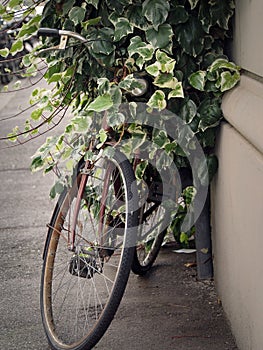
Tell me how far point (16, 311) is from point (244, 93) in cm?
183

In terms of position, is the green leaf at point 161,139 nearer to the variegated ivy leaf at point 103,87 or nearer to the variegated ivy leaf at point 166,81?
the variegated ivy leaf at point 166,81

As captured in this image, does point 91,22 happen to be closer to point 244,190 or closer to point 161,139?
point 161,139

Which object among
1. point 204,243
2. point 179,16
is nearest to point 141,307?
point 204,243

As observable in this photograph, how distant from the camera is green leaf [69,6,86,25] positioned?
3.81 m

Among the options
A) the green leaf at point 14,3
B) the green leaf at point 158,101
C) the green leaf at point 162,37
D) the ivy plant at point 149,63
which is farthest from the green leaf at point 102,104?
the green leaf at point 14,3

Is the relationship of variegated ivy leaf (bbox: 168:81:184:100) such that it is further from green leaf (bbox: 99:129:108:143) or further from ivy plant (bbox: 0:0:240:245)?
green leaf (bbox: 99:129:108:143)

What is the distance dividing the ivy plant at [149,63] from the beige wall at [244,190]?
0.11m

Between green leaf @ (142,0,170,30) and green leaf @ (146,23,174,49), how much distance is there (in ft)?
0.18

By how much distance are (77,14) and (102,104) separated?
578 millimetres

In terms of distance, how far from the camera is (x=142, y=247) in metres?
4.57

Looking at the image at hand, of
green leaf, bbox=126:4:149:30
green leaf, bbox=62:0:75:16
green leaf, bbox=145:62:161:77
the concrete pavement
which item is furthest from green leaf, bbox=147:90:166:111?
the concrete pavement

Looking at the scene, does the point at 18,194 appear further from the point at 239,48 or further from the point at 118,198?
the point at 239,48

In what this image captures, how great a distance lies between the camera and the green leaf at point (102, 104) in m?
3.51

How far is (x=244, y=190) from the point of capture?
312 cm
